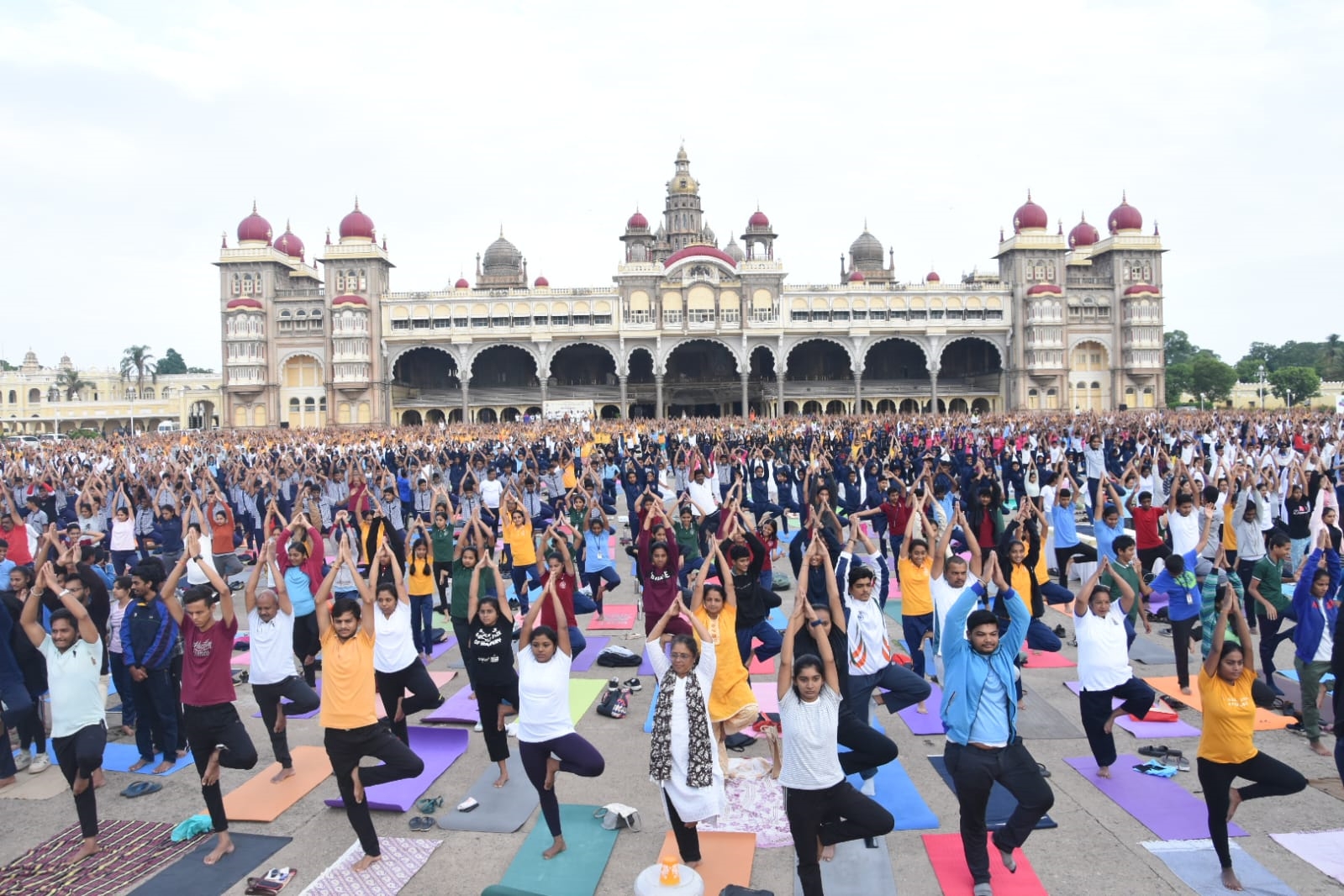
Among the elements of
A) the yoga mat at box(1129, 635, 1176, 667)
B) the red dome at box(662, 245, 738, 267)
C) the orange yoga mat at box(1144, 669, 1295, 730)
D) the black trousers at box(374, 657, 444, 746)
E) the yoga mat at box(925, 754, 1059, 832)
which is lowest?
the yoga mat at box(925, 754, 1059, 832)

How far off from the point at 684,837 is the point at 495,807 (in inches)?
57.1

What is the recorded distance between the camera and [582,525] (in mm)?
11211

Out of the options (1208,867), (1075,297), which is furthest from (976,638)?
(1075,297)

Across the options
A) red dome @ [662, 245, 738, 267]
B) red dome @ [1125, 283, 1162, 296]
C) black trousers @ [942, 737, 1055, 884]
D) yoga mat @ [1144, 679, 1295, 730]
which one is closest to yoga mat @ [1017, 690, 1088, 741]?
yoga mat @ [1144, 679, 1295, 730]

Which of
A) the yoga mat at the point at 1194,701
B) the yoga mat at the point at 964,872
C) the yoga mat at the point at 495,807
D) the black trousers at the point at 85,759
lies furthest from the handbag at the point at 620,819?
the yoga mat at the point at 1194,701

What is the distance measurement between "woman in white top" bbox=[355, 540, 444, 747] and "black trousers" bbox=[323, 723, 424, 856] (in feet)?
3.35

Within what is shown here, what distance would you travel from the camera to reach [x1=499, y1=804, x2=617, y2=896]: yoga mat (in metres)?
4.55

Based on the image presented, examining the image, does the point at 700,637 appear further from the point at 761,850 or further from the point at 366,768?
the point at 366,768

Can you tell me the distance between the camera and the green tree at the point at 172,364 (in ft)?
389

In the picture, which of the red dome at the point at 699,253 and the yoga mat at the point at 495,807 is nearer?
Result: the yoga mat at the point at 495,807

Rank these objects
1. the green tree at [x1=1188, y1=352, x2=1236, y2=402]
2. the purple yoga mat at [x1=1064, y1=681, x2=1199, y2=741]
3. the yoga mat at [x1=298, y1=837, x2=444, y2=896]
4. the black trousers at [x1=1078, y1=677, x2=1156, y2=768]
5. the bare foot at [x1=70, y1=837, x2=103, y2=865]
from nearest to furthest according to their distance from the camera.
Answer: the yoga mat at [x1=298, y1=837, x2=444, y2=896] → the bare foot at [x1=70, y1=837, x2=103, y2=865] → the black trousers at [x1=1078, y1=677, x2=1156, y2=768] → the purple yoga mat at [x1=1064, y1=681, x2=1199, y2=741] → the green tree at [x1=1188, y1=352, x2=1236, y2=402]

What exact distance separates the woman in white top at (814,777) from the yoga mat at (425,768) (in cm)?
239

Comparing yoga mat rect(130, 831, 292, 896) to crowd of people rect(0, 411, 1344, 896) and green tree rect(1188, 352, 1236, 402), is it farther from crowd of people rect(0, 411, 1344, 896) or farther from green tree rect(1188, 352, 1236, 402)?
green tree rect(1188, 352, 1236, 402)

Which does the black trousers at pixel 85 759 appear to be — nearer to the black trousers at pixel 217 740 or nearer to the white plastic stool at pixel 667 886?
the black trousers at pixel 217 740
